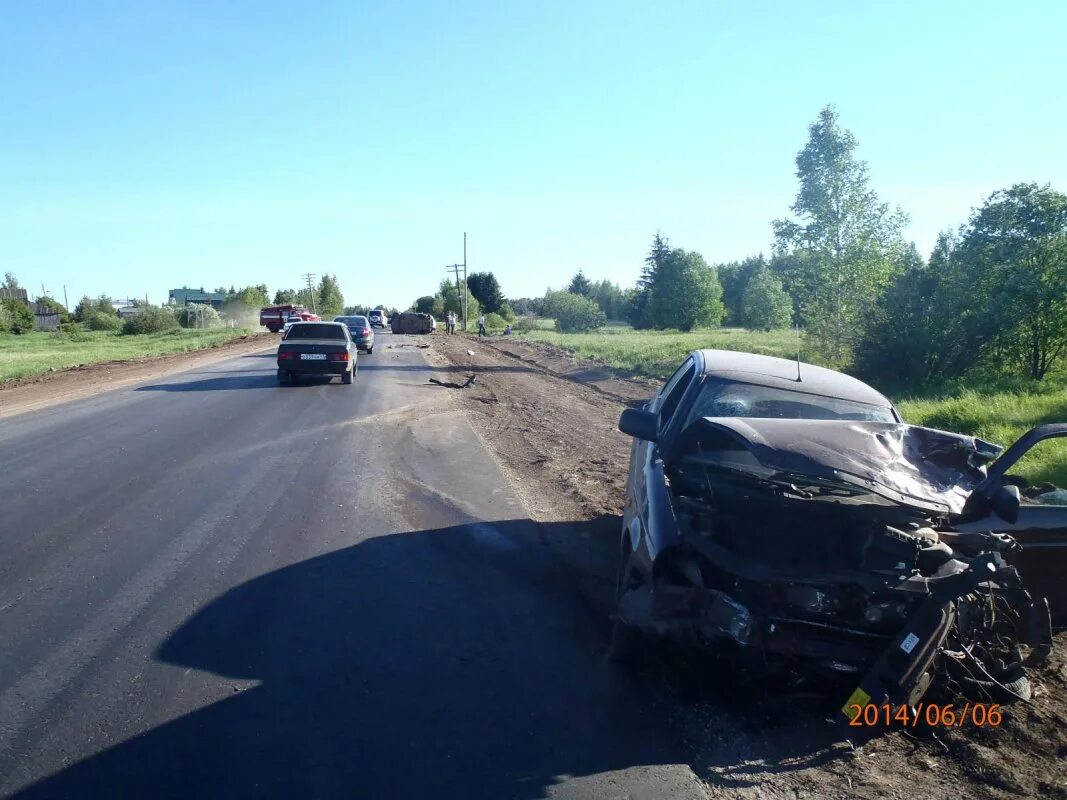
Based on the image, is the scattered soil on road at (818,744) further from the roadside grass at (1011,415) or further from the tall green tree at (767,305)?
the tall green tree at (767,305)

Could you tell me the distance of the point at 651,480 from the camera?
16.0 ft

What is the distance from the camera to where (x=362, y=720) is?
3.79 m

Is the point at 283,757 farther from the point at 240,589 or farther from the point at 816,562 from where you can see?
the point at 816,562

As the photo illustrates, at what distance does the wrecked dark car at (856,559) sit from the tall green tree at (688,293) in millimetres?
68603

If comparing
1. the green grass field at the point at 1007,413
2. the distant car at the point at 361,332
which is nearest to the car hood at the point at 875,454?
the green grass field at the point at 1007,413

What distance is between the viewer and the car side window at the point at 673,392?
234 inches

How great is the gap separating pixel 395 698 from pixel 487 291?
114 metres

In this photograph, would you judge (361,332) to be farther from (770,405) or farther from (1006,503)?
(1006,503)

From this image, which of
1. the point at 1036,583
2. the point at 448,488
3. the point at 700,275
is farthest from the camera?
the point at 700,275

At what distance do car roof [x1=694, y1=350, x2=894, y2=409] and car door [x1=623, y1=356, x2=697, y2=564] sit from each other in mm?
196

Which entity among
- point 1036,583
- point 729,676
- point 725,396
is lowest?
point 729,676

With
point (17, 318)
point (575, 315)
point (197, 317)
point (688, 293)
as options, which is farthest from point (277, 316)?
point (688, 293)

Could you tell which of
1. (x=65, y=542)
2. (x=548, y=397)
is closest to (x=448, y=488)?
(x=65, y=542)

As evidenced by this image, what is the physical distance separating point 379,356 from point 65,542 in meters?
26.0
